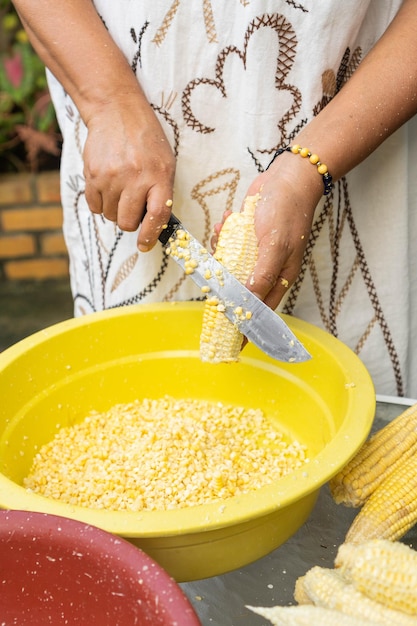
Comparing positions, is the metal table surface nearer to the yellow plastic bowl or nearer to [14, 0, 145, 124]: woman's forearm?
the yellow plastic bowl

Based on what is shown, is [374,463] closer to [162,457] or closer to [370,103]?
[162,457]

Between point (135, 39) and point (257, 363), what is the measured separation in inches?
23.1

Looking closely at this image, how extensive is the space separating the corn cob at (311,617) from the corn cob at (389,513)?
0.20 meters

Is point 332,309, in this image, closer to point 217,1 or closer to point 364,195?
point 364,195

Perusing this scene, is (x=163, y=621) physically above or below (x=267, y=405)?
above

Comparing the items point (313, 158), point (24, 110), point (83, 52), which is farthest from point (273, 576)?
point (24, 110)

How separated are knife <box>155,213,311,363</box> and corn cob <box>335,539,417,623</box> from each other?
349mm

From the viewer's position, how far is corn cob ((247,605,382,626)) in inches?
27.4

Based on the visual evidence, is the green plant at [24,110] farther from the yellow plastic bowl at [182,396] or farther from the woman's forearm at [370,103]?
the woman's forearm at [370,103]

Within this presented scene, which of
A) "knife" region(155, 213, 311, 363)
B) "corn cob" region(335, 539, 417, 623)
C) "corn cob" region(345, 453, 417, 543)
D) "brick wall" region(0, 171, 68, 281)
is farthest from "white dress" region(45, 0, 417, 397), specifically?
"brick wall" region(0, 171, 68, 281)

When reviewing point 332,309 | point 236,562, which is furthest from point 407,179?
point 236,562

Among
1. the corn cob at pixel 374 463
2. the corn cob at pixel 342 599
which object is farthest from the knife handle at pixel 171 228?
the corn cob at pixel 342 599

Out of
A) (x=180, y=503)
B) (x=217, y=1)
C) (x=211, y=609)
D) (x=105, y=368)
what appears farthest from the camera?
(x=105, y=368)

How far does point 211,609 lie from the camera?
872 millimetres
